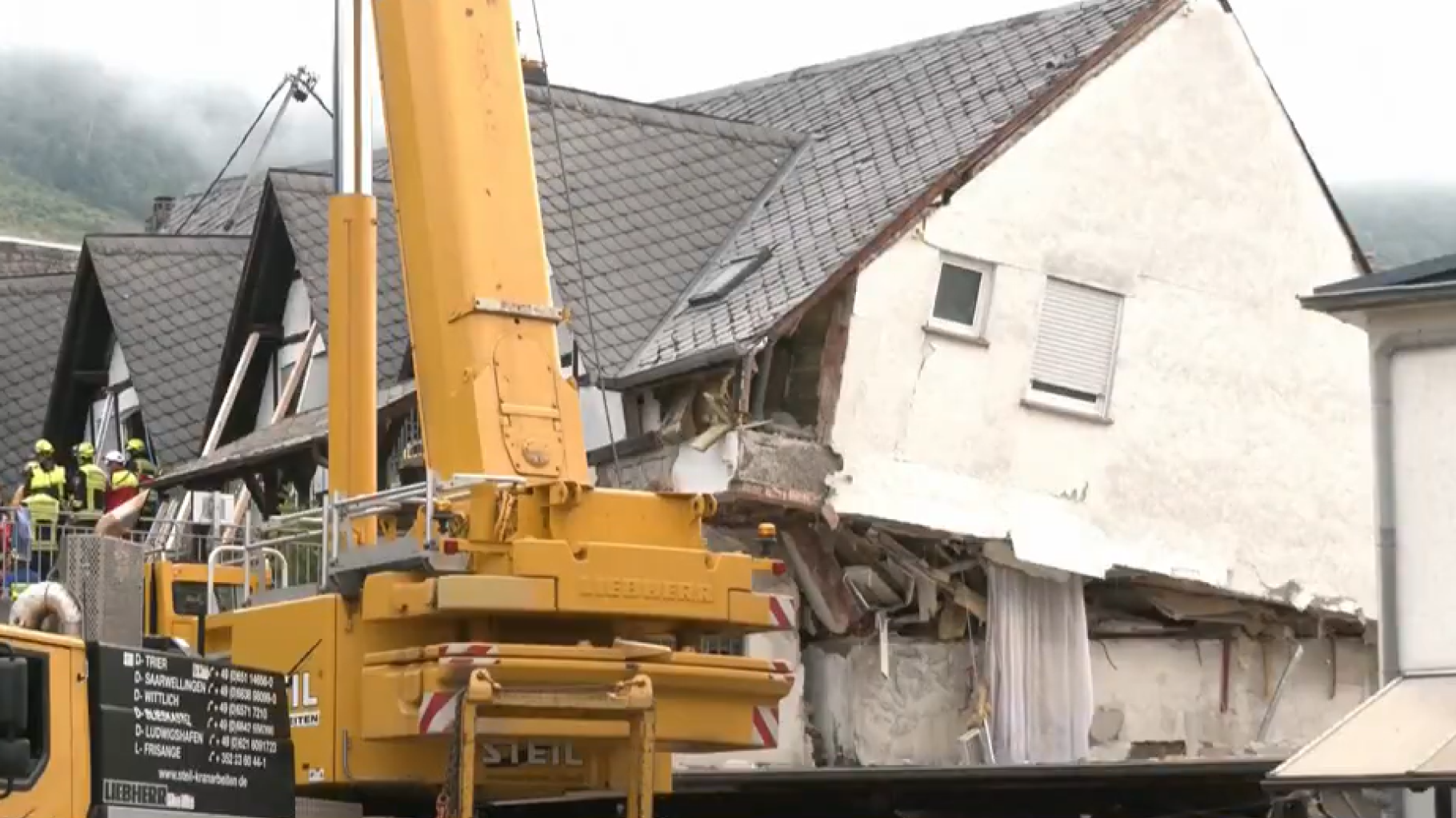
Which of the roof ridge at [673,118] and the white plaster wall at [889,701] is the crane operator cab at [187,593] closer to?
the white plaster wall at [889,701]

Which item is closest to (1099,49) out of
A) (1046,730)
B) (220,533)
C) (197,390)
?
(1046,730)

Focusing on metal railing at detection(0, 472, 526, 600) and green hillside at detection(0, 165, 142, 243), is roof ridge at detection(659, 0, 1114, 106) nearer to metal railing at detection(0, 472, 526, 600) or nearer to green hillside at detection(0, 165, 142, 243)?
metal railing at detection(0, 472, 526, 600)

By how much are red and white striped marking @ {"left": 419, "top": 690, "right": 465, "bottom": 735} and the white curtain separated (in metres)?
12.1

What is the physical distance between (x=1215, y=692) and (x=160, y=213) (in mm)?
24676

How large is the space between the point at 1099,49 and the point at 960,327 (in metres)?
3.50

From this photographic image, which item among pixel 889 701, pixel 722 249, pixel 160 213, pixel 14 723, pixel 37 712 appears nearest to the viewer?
pixel 14 723

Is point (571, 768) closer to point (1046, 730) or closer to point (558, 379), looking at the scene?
point (558, 379)

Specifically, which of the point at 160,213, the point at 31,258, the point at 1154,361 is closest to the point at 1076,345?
the point at 1154,361

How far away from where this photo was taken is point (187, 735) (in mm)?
17172

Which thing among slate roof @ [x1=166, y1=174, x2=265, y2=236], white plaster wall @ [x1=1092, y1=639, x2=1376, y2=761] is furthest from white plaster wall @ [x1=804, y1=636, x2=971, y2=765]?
slate roof @ [x1=166, y1=174, x2=265, y2=236]

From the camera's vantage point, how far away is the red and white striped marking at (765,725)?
1956 centimetres

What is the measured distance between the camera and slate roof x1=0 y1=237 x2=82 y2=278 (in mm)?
48625

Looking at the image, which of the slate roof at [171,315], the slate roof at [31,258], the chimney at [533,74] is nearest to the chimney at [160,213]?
the slate roof at [31,258]

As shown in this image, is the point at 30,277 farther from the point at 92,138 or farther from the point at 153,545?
the point at 92,138
